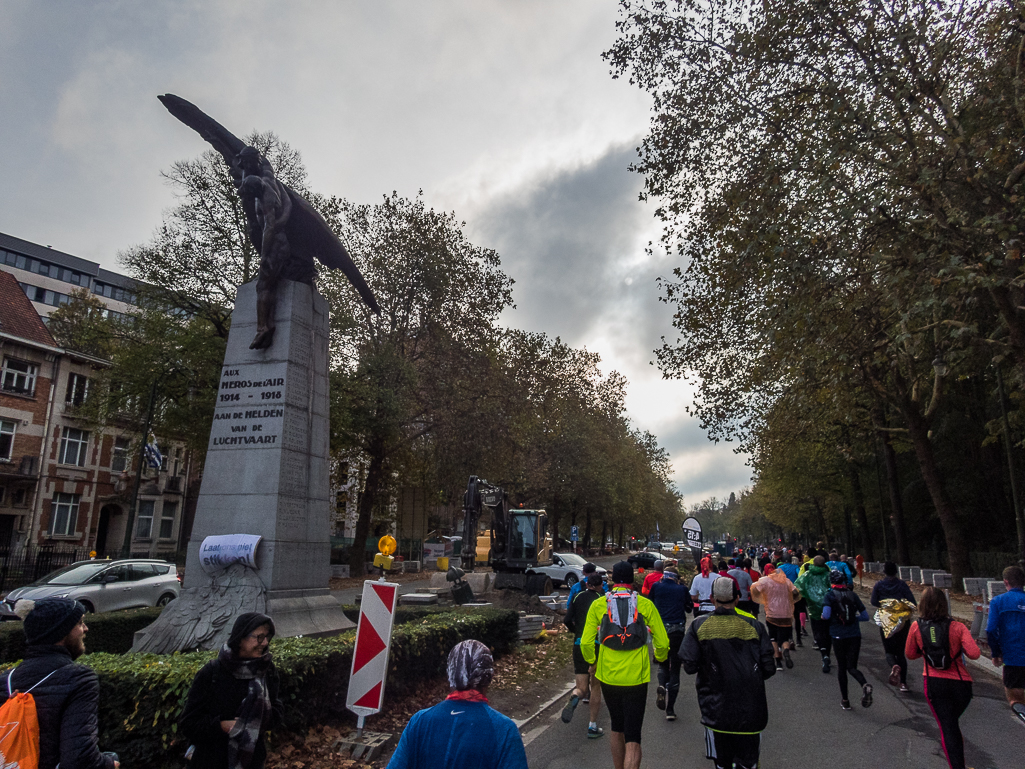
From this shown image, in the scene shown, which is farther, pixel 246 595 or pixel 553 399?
pixel 553 399

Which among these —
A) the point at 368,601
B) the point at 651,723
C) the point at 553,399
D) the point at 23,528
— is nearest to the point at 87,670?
the point at 368,601

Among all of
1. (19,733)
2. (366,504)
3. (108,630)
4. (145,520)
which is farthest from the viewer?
(145,520)

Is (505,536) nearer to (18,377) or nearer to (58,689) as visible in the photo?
(58,689)

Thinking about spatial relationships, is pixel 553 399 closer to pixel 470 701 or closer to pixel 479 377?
pixel 479 377

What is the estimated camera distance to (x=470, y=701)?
275 centimetres

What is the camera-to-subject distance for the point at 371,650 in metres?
6.57

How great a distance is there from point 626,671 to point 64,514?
3892 centimetres

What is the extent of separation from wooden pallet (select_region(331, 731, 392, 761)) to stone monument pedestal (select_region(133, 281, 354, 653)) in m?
1.88

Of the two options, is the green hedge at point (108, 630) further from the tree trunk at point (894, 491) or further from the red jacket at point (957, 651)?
the tree trunk at point (894, 491)

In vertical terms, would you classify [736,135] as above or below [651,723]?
above

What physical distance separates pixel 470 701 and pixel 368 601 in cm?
411

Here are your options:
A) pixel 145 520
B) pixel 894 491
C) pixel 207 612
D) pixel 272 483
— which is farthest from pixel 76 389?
pixel 894 491

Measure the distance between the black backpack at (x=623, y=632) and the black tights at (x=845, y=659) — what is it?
4319 millimetres

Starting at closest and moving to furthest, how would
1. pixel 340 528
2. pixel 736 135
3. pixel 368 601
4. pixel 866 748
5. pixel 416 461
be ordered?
pixel 368 601, pixel 866 748, pixel 736 135, pixel 416 461, pixel 340 528
